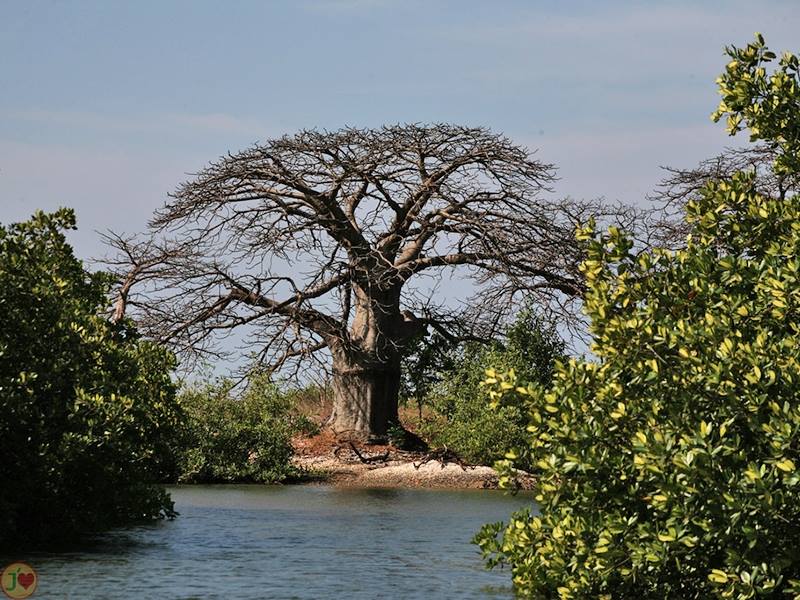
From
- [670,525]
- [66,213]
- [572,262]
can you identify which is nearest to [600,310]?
[670,525]

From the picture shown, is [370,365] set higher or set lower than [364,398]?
higher

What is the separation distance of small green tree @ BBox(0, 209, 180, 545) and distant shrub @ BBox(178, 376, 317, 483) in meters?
12.0

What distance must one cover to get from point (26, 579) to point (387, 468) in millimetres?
19375

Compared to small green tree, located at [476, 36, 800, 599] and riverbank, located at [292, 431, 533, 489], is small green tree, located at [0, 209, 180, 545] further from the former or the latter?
riverbank, located at [292, 431, 533, 489]

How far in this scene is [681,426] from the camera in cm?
1062

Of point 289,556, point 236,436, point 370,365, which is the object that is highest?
point 370,365

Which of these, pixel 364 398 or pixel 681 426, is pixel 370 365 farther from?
pixel 681 426

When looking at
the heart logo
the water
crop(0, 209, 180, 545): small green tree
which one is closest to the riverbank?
the water

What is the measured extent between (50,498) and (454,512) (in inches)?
371

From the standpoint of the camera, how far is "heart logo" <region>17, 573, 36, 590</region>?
Answer: 13.8 meters

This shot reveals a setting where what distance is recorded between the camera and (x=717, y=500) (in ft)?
32.6

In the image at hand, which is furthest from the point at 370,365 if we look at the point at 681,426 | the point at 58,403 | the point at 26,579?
the point at 681,426

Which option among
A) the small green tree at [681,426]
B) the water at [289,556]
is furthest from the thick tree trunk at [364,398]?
the small green tree at [681,426]

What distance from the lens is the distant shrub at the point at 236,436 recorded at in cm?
3111
